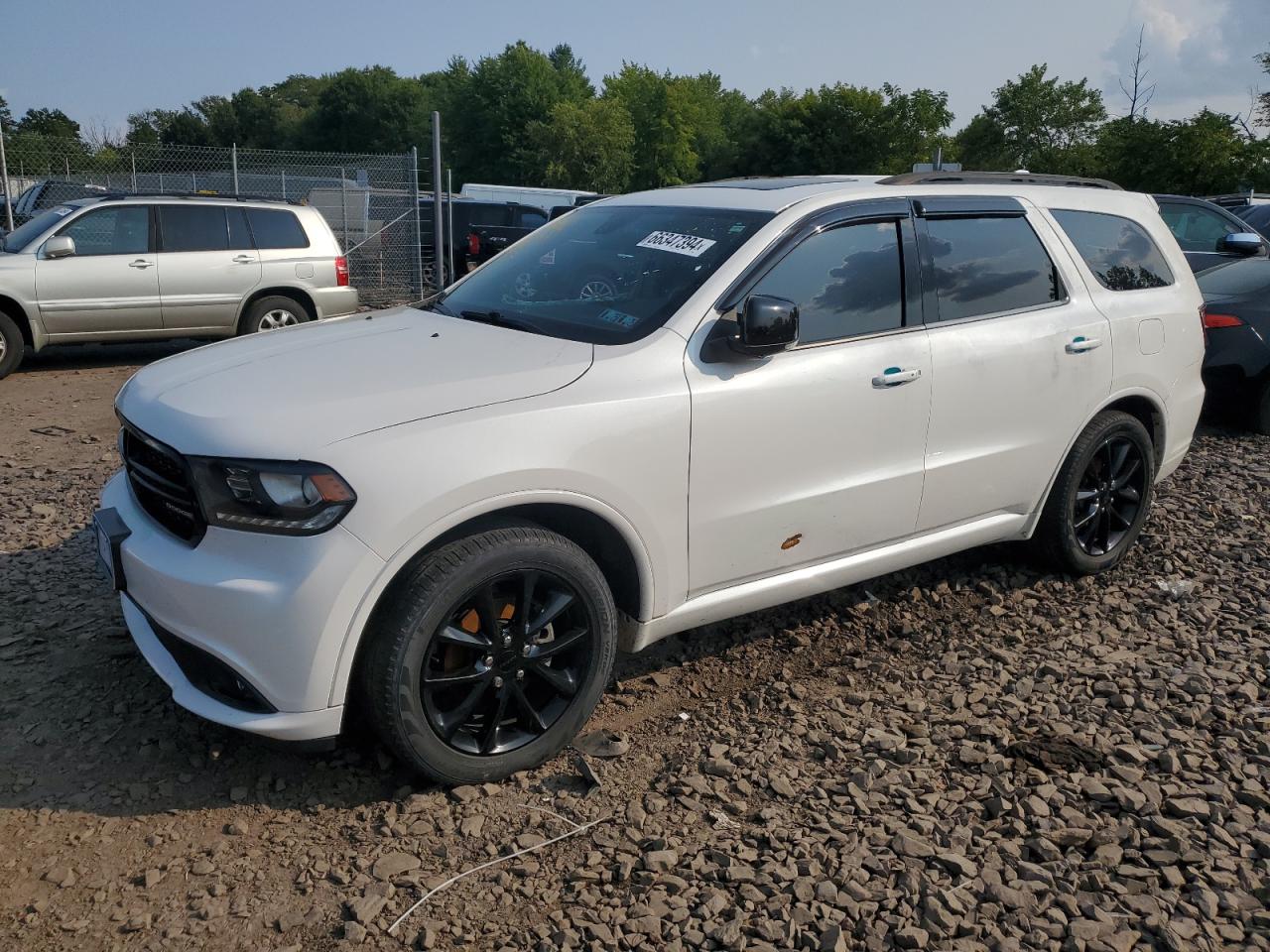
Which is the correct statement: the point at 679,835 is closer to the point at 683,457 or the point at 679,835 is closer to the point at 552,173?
the point at 683,457

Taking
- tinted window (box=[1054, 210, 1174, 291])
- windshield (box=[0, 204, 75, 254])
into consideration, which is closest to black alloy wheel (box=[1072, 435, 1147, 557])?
tinted window (box=[1054, 210, 1174, 291])

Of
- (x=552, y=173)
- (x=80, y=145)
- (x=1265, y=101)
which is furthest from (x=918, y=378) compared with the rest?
(x=552, y=173)

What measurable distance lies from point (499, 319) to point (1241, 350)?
6.59 m

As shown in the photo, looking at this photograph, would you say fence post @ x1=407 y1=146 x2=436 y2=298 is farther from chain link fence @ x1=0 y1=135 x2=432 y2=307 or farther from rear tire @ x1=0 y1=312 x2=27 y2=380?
rear tire @ x1=0 y1=312 x2=27 y2=380

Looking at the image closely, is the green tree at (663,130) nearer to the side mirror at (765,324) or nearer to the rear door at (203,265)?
the rear door at (203,265)

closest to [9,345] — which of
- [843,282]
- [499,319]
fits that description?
[499,319]

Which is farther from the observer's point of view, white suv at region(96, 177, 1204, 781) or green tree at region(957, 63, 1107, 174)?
green tree at region(957, 63, 1107, 174)

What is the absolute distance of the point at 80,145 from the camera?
714 inches

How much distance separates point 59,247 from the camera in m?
9.68

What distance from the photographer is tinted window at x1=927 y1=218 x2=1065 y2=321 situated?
4160 millimetres

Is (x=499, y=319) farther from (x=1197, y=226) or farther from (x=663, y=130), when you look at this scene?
(x=663, y=130)

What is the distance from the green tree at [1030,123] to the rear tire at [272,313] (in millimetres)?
52294

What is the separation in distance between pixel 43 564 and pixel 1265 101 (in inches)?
1666

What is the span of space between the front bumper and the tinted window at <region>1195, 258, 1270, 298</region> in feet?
25.3
